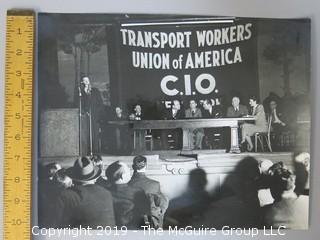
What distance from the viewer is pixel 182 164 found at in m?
0.93

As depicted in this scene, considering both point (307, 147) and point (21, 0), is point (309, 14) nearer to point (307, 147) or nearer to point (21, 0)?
point (307, 147)

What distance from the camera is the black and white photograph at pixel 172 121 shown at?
928 mm

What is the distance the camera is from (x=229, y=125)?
0.94 meters

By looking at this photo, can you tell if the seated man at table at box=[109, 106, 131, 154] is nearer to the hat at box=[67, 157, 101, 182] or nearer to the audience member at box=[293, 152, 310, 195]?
the hat at box=[67, 157, 101, 182]

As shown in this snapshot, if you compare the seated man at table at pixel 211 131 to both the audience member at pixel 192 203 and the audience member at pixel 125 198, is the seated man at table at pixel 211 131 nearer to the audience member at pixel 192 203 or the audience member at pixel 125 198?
the audience member at pixel 192 203

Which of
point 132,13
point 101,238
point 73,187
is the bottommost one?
point 101,238

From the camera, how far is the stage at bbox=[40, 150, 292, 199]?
929 mm

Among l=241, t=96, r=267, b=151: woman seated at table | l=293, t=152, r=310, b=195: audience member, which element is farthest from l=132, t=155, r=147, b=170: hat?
l=293, t=152, r=310, b=195: audience member

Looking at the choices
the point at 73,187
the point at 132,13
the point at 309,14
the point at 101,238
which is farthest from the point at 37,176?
the point at 309,14

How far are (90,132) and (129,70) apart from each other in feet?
0.51

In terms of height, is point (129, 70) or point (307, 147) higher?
point (129, 70)

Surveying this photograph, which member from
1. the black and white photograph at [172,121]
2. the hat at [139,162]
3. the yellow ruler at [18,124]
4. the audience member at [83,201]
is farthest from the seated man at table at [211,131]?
the yellow ruler at [18,124]

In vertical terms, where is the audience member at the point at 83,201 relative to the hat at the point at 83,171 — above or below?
below

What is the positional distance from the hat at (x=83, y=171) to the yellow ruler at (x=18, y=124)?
92 millimetres
